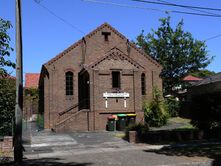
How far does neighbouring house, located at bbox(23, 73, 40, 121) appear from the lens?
2100 inches

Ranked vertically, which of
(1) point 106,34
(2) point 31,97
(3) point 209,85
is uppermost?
(1) point 106,34

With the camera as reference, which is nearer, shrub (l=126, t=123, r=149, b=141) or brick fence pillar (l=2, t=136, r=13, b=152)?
brick fence pillar (l=2, t=136, r=13, b=152)

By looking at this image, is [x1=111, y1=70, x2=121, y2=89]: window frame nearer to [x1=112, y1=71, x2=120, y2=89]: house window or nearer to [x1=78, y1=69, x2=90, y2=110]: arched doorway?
[x1=112, y1=71, x2=120, y2=89]: house window

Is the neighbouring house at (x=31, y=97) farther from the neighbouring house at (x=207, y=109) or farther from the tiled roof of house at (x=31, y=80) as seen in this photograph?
the neighbouring house at (x=207, y=109)

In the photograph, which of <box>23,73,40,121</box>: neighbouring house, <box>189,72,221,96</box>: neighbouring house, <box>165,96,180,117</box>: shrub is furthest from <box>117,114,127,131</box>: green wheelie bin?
<box>23,73,40,121</box>: neighbouring house

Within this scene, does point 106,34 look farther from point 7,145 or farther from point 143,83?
point 7,145

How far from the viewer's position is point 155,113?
36438 millimetres

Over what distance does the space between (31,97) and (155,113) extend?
81.3 ft

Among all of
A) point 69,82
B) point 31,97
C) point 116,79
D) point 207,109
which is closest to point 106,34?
point 116,79

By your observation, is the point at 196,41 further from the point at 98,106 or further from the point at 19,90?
the point at 19,90

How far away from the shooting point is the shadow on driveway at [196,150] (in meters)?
17.1

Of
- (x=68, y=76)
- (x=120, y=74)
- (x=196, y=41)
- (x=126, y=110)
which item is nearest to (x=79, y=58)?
(x=68, y=76)

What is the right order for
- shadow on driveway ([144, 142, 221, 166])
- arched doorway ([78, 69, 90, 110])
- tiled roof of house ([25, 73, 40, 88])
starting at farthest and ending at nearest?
tiled roof of house ([25, 73, 40, 88]) < arched doorway ([78, 69, 90, 110]) < shadow on driveway ([144, 142, 221, 166])

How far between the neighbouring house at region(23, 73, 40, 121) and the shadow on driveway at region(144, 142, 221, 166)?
3031 cm
